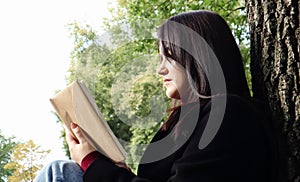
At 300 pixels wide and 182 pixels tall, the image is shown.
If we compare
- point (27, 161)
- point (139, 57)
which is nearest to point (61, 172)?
point (139, 57)

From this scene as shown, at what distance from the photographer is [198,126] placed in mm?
1349

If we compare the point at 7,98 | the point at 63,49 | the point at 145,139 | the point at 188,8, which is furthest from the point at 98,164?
the point at 63,49

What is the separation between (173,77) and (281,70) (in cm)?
30

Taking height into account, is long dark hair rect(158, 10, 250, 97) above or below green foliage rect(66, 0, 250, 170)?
above

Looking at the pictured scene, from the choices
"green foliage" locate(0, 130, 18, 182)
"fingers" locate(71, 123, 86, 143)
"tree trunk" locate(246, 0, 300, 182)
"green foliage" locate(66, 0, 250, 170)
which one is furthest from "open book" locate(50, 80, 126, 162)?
"green foliage" locate(0, 130, 18, 182)

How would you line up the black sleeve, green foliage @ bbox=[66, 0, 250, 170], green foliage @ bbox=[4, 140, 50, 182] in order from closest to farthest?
the black sleeve
green foliage @ bbox=[66, 0, 250, 170]
green foliage @ bbox=[4, 140, 50, 182]

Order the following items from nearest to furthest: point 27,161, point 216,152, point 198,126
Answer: point 216,152 → point 198,126 → point 27,161

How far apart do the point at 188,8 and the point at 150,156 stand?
3.19 m

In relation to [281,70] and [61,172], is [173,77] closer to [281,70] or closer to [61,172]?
[281,70]

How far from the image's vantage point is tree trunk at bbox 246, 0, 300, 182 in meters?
1.40

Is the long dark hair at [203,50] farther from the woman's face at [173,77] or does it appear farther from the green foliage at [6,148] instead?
the green foliage at [6,148]

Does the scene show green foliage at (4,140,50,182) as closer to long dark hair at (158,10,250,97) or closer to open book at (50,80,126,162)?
open book at (50,80,126,162)

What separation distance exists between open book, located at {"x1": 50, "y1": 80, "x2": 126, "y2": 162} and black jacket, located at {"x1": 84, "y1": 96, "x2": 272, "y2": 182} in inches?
1.8

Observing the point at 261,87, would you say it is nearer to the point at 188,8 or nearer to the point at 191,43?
the point at 191,43
